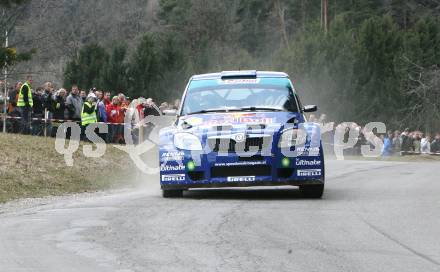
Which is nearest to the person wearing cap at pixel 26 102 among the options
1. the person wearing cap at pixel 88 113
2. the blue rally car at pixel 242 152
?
the person wearing cap at pixel 88 113

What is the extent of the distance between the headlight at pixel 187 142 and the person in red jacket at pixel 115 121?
1419 cm

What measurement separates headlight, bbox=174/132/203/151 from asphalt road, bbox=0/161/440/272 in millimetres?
775

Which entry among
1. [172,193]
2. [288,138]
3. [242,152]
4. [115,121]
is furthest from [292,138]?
[115,121]

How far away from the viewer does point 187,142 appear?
1397 centimetres

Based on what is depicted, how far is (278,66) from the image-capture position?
6141cm

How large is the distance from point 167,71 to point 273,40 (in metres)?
31.1

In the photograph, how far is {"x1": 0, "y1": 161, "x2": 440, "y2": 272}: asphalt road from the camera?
320 inches

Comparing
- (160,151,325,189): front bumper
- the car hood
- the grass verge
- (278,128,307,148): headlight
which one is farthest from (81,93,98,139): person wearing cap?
(278,128,307,148): headlight

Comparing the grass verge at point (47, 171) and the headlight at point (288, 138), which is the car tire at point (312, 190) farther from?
the grass verge at point (47, 171)

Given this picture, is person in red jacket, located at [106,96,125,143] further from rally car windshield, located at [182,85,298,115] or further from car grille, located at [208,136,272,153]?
car grille, located at [208,136,272,153]

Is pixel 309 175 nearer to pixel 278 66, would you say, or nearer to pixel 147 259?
pixel 147 259

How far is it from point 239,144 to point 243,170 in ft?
1.24

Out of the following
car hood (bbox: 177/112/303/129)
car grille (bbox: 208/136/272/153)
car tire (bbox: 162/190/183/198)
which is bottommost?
car tire (bbox: 162/190/183/198)

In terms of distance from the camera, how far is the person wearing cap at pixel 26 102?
24.9m
